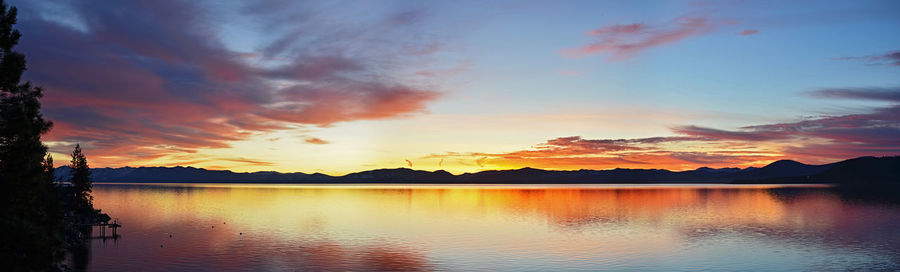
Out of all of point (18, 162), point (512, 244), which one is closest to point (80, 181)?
point (512, 244)

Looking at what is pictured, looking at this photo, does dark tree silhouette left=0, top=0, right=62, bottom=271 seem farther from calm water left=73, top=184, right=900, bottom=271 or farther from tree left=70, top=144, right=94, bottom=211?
tree left=70, top=144, right=94, bottom=211

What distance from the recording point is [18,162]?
25.2 metres

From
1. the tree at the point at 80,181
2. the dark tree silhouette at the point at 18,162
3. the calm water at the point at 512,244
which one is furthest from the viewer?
the tree at the point at 80,181

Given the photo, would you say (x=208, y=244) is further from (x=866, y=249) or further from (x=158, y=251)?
(x=866, y=249)

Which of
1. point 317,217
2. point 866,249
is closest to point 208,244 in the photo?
point 317,217

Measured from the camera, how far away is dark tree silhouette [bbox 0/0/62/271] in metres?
23.1

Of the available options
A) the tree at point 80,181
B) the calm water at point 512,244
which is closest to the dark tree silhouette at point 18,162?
the calm water at point 512,244

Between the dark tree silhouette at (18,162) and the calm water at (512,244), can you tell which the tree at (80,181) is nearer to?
the calm water at (512,244)

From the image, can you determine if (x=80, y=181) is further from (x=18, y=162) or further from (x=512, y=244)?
Result: (x=18, y=162)

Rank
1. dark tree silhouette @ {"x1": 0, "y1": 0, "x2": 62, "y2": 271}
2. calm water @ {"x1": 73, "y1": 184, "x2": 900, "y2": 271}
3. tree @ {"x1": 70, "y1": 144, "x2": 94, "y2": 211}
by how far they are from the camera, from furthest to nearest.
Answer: tree @ {"x1": 70, "y1": 144, "x2": 94, "y2": 211}
calm water @ {"x1": 73, "y1": 184, "x2": 900, "y2": 271}
dark tree silhouette @ {"x1": 0, "y1": 0, "x2": 62, "y2": 271}

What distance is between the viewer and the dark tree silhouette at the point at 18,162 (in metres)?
23.1

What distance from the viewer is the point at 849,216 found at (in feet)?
353

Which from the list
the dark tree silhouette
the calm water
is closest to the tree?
the calm water

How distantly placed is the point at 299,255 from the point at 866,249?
221ft
